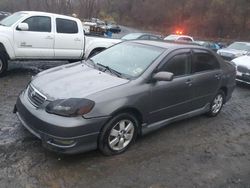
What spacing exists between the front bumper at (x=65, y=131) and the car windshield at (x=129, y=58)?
118 centimetres

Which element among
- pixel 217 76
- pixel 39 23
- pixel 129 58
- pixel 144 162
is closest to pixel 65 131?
pixel 144 162

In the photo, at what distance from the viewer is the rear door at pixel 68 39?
31.0 feet

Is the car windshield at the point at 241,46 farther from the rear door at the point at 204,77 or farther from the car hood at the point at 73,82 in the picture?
the car hood at the point at 73,82

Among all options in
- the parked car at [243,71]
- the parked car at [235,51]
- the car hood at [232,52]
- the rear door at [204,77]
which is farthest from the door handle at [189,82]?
the car hood at [232,52]

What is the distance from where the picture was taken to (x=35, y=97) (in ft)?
15.6

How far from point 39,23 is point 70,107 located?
5.44 m

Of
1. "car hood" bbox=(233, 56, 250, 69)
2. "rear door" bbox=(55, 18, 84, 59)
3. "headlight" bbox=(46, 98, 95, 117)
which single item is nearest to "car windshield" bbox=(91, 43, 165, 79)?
"headlight" bbox=(46, 98, 95, 117)

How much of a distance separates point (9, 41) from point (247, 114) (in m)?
6.15

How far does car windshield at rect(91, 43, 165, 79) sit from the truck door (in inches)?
132

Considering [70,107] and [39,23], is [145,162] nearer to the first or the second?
Answer: [70,107]

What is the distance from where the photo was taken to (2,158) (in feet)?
14.5

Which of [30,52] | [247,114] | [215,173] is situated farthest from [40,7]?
[215,173]

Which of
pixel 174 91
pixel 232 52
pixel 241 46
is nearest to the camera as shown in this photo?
pixel 174 91

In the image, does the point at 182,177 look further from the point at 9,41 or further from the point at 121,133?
the point at 9,41
